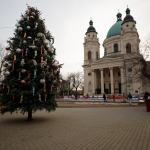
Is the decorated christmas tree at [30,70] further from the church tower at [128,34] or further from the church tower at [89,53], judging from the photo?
the church tower at [89,53]

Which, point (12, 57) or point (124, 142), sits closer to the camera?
point (124, 142)

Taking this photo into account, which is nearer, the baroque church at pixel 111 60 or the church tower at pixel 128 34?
the baroque church at pixel 111 60

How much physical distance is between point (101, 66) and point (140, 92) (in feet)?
48.3

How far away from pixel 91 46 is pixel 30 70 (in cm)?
4695

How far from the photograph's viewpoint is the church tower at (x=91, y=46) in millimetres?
53125

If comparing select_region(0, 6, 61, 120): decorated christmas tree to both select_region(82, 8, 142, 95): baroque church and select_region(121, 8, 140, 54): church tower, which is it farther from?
select_region(121, 8, 140, 54): church tower

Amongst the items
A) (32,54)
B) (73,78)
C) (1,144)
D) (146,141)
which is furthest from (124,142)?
(73,78)

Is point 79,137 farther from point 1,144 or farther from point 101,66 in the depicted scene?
point 101,66

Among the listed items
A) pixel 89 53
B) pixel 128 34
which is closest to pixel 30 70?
pixel 128 34

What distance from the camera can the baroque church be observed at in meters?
44.2

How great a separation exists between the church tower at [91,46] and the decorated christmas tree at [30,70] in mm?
43547

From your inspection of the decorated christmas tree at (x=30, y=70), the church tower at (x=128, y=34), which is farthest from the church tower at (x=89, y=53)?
the decorated christmas tree at (x=30, y=70)

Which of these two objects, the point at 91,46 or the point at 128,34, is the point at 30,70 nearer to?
the point at 128,34

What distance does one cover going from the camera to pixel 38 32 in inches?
385
